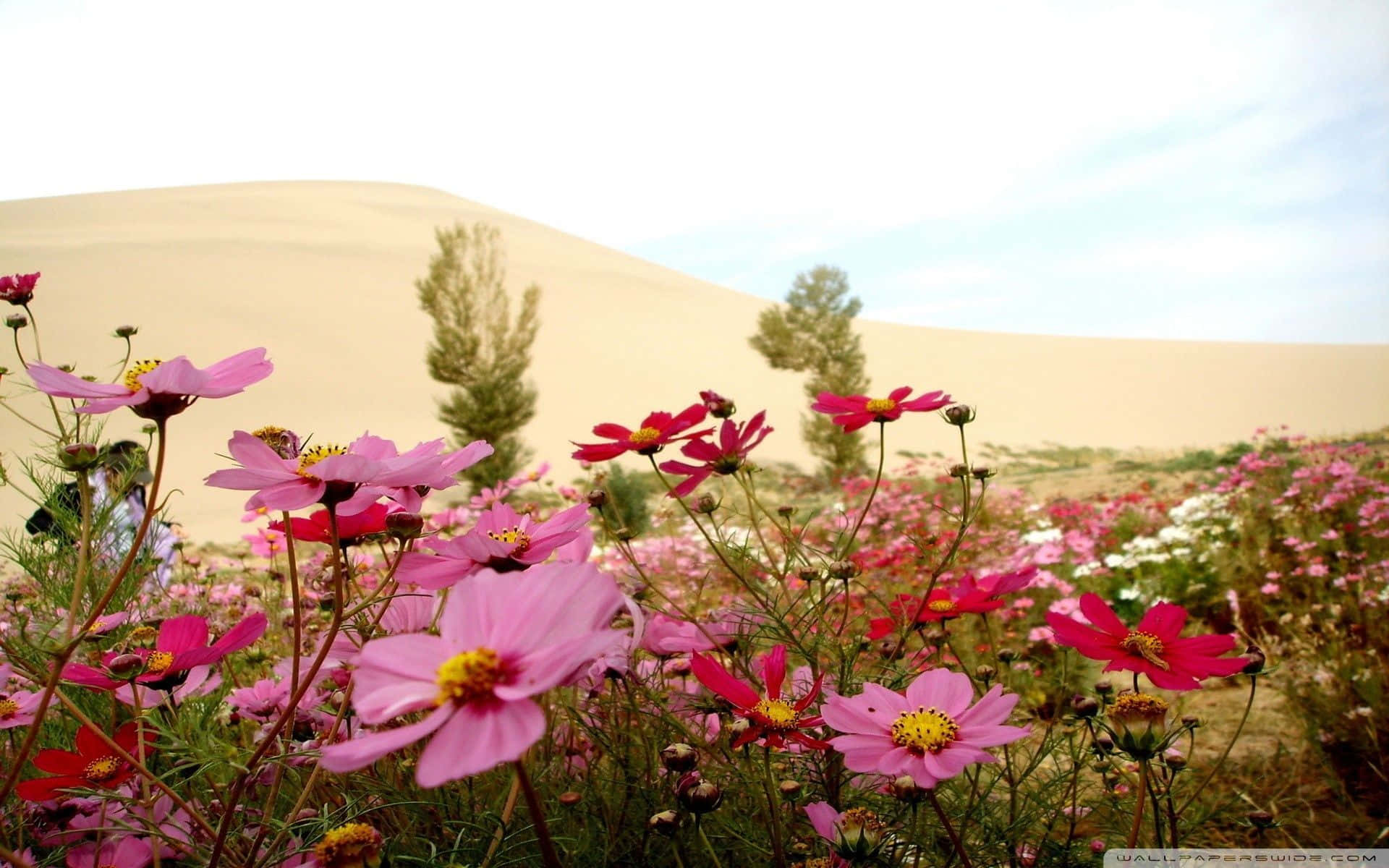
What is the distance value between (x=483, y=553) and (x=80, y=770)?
0.48 meters

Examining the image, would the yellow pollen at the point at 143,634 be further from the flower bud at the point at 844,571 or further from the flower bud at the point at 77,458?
the flower bud at the point at 844,571

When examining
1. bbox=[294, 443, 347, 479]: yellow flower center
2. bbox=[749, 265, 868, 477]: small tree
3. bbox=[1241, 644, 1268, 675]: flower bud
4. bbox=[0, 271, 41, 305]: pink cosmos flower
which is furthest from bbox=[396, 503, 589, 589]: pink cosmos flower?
bbox=[749, 265, 868, 477]: small tree

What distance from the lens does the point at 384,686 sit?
17.6 inches

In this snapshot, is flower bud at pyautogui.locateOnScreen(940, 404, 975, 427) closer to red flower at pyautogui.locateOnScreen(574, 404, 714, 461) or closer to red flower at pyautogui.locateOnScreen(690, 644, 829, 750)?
red flower at pyautogui.locateOnScreen(574, 404, 714, 461)

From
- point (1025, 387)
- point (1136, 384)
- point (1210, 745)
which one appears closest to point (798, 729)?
point (1210, 745)

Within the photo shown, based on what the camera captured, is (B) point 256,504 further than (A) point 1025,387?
No

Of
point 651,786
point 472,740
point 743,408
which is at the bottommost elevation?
point 743,408

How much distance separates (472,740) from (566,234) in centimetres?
5346

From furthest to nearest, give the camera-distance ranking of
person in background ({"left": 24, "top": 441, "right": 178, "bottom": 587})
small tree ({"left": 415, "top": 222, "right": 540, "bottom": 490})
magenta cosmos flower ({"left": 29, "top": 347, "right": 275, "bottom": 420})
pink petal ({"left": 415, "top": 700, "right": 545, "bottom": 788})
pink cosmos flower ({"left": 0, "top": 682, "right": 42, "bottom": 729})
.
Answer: small tree ({"left": 415, "top": 222, "right": 540, "bottom": 490})
person in background ({"left": 24, "top": 441, "right": 178, "bottom": 587})
pink cosmos flower ({"left": 0, "top": 682, "right": 42, "bottom": 729})
magenta cosmos flower ({"left": 29, "top": 347, "right": 275, "bottom": 420})
pink petal ({"left": 415, "top": 700, "right": 545, "bottom": 788})

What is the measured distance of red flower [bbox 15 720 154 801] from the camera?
2.43 ft

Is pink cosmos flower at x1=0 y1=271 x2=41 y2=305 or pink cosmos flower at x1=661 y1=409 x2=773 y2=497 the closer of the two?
pink cosmos flower at x1=661 y1=409 x2=773 y2=497

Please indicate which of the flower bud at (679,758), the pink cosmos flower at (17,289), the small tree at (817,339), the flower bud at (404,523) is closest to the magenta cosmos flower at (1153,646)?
the flower bud at (679,758)

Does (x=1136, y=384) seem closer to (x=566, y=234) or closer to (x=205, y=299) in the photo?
(x=205, y=299)

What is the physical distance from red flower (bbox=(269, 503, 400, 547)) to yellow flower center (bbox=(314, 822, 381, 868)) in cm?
28
